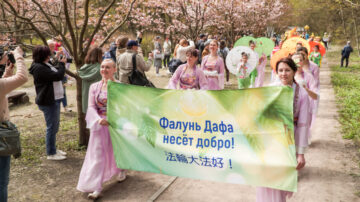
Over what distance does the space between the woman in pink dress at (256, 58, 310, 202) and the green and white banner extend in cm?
17

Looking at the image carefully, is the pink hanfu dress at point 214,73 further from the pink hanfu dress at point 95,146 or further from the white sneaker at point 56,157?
the pink hanfu dress at point 95,146

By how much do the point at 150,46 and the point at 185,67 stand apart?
1943cm

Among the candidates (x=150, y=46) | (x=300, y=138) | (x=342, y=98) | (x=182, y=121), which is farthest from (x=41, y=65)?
(x=150, y=46)

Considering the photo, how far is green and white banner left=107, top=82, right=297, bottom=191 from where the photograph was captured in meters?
2.90

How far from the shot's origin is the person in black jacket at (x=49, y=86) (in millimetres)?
4879

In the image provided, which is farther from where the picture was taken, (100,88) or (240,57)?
(240,57)

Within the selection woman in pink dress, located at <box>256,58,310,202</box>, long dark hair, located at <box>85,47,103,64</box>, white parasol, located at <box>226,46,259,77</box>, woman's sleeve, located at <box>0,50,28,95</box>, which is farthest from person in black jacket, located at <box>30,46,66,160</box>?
white parasol, located at <box>226,46,259,77</box>

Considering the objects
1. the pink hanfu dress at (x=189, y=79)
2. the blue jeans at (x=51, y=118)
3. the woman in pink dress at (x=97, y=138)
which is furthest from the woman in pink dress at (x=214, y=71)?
the woman in pink dress at (x=97, y=138)

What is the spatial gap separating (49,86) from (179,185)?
264 centimetres

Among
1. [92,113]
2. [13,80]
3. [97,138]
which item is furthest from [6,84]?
[97,138]

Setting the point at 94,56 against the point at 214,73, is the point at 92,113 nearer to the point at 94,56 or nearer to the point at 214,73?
the point at 94,56

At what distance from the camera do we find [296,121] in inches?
121

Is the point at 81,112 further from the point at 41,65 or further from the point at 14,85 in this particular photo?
the point at 14,85

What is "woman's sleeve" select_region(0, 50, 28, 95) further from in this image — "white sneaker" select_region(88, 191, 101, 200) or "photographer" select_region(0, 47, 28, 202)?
"white sneaker" select_region(88, 191, 101, 200)
